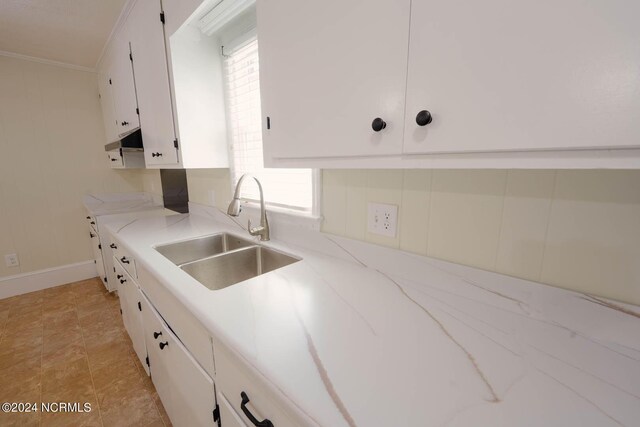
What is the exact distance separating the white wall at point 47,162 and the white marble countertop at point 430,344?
9.59 ft

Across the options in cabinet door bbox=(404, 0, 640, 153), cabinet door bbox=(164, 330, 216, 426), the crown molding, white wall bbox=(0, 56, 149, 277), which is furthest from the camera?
white wall bbox=(0, 56, 149, 277)

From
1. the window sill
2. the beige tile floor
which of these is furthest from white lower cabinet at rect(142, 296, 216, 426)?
the window sill

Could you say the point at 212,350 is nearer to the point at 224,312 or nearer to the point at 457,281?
the point at 224,312

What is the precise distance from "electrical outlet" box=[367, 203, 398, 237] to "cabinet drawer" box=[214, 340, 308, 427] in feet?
1.98

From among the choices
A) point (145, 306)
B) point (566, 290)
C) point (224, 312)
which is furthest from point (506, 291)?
point (145, 306)

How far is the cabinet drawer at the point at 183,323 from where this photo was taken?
0.75 metres

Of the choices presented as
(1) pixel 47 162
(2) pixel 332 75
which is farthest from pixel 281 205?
(1) pixel 47 162

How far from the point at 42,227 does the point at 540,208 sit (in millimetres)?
4148

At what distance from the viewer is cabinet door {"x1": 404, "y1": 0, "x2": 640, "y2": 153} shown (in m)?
0.33

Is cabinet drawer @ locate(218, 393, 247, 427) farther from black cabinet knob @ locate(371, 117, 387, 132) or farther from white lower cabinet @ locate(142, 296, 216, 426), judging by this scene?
black cabinet knob @ locate(371, 117, 387, 132)

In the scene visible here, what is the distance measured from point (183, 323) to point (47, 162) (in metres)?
3.21

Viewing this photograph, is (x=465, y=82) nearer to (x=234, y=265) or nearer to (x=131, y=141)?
(x=234, y=265)

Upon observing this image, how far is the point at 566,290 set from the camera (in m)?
0.60

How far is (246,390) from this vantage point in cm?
60
